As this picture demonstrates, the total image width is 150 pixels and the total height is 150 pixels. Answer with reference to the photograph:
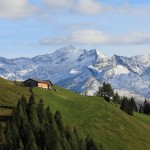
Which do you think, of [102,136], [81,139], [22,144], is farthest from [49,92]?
[22,144]

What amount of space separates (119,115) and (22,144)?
7040cm

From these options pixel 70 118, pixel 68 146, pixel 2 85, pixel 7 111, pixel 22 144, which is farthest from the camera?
pixel 2 85

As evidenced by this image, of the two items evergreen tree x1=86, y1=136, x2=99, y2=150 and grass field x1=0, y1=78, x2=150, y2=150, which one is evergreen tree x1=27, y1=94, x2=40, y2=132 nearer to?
evergreen tree x1=86, y1=136, x2=99, y2=150

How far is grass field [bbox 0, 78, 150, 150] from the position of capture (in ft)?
480

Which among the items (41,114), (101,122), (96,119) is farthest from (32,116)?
(96,119)

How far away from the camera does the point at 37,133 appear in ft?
384

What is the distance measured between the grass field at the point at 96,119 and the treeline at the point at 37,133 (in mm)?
15131

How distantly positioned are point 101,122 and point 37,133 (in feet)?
151

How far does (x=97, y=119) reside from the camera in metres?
162

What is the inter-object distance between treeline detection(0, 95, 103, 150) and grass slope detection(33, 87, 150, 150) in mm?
17559

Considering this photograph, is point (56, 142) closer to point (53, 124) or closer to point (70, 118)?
point (53, 124)

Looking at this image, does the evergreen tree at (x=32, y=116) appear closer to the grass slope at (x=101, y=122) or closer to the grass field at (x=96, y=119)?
the grass field at (x=96, y=119)

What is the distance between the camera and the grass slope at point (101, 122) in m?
146

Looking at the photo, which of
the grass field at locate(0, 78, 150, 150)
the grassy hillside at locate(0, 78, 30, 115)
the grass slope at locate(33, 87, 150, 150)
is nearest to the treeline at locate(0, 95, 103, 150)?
the grass field at locate(0, 78, 150, 150)
